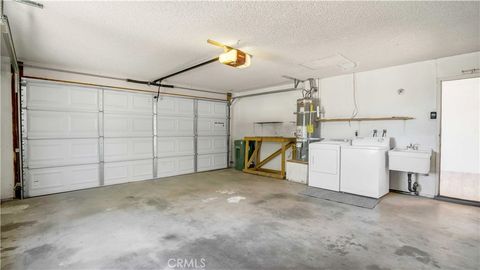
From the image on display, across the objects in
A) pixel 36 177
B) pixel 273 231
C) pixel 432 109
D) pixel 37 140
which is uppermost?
pixel 432 109

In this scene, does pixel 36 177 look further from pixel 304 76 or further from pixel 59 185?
pixel 304 76

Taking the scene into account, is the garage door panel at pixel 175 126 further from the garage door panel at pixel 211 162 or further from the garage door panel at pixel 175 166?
the garage door panel at pixel 211 162

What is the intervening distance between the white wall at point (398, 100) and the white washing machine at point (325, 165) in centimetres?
75

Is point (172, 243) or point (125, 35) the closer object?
point (172, 243)

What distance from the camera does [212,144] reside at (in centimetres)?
695

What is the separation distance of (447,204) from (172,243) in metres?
4.46

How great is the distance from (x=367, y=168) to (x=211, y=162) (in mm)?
4377

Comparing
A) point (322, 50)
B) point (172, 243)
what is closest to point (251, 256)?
point (172, 243)

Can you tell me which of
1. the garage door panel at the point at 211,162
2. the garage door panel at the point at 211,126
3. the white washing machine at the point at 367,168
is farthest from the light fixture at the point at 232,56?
the garage door panel at the point at 211,162

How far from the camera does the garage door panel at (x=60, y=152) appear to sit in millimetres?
4148

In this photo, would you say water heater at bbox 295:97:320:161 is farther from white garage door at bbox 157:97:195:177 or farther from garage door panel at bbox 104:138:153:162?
garage door panel at bbox 104:138:153:162

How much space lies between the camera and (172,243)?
2.42 metres

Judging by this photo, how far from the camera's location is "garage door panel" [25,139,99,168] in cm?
415

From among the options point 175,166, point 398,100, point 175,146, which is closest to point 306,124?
point 398,100
